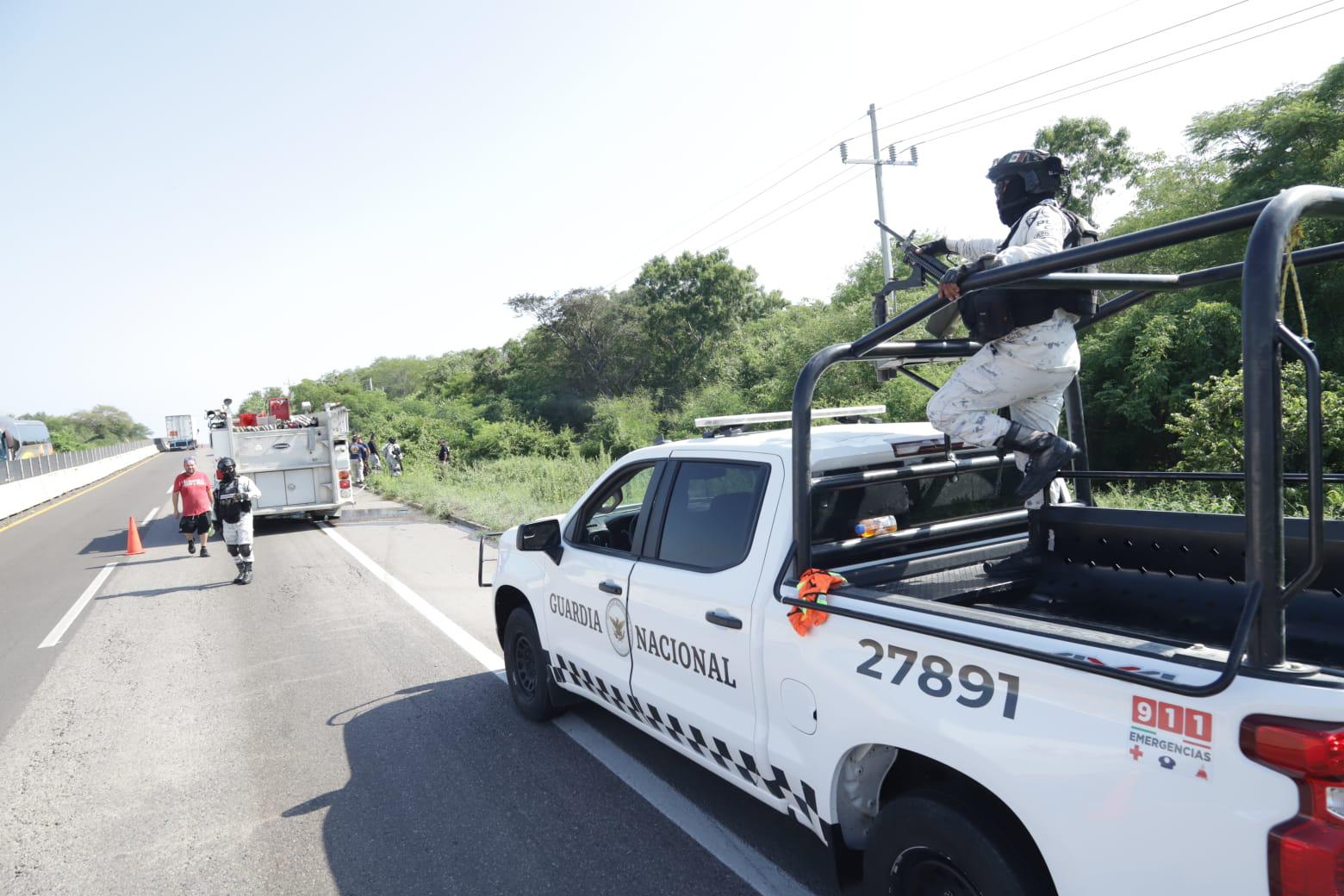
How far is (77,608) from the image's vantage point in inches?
368

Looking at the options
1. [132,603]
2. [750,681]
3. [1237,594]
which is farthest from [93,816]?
[132,603]

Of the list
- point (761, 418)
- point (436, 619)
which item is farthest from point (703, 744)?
point (436, 619)

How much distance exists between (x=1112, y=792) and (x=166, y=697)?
631 cm

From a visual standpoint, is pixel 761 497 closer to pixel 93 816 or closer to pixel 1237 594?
pixel 1237 594

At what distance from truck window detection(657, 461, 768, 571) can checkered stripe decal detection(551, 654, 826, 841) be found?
704 millimetres

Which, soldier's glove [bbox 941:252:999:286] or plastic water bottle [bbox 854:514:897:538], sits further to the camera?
plastic water bottle [bbox 854:514:897:538]

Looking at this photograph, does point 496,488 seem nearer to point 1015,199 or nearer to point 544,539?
point 544,539

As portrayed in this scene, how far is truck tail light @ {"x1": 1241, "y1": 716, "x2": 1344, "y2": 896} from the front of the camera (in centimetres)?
161

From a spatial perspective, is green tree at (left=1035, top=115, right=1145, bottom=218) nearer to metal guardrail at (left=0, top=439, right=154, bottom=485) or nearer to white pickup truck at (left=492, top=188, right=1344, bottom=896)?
white pickup truck at (left=492, top=188, right=1344, bottom=896)

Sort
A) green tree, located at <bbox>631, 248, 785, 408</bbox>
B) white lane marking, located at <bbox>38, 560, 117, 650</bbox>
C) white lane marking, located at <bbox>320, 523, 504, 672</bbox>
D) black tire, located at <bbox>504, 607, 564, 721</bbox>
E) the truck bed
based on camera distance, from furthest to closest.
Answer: green tree, located at <bbox>631, 248, 785, 408</bbox>
white lane marking, located at <bbox>38, 560, 117, 650</bbox>
white lane marking, located at <bbox>320, 523, 504, 672</bbox>
black tire, located at <bbox>504, 607, 564, 721</bbox>
the truck bed

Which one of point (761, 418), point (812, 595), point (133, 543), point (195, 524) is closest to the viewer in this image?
point (812, 595)

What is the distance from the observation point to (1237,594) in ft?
9.80

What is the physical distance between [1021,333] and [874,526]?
95 centimetres

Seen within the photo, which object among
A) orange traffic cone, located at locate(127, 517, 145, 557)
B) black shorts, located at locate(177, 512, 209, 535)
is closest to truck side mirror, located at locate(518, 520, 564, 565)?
black shorts, located at locate(177, 512, 209, 535)
